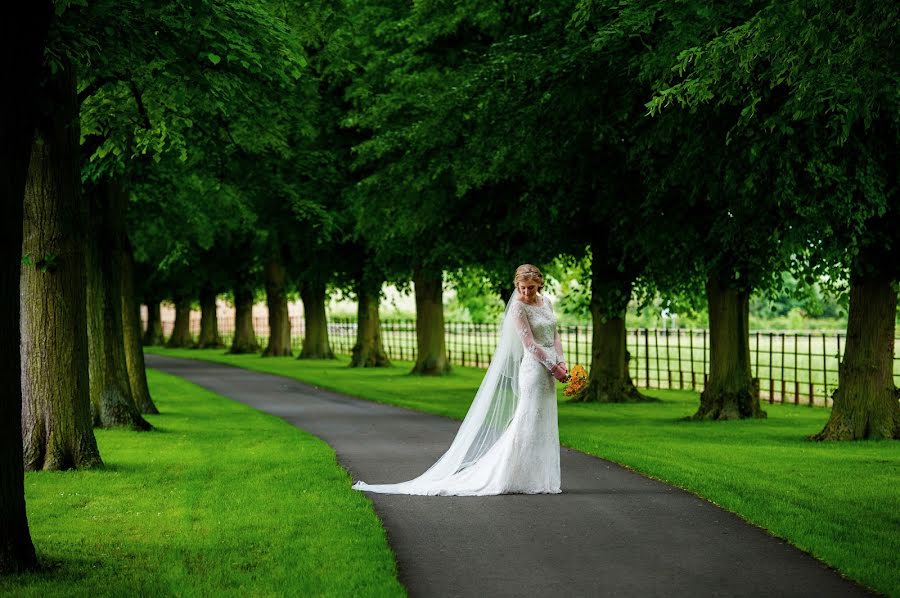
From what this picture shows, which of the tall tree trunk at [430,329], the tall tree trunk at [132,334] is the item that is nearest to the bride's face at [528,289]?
the tall tree trunk at [132,334]

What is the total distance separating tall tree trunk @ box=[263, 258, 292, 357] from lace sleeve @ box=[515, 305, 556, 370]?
40.7 meters

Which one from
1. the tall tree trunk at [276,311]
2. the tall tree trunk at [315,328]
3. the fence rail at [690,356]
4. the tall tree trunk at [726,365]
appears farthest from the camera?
the tall tree trunk at [276,311]

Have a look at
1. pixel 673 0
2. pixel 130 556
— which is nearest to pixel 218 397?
pixel 673 0

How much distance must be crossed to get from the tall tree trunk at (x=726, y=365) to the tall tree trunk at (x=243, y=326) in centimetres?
3978

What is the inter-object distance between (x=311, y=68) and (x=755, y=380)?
66.2 feet

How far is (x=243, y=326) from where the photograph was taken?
2473 inches

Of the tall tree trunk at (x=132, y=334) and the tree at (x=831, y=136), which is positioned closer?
the tree at (x=831, y=136)

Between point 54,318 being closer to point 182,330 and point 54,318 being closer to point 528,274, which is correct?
point 528,274

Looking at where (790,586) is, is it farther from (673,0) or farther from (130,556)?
(673,0)

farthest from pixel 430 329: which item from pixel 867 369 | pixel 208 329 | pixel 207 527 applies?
A: pixel 208 329

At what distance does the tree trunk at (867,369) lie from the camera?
18172 mm

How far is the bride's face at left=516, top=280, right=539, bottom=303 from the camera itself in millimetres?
12297

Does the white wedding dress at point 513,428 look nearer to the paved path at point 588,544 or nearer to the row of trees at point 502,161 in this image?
the paved path at point 588,544

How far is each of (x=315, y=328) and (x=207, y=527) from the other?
42.2m
